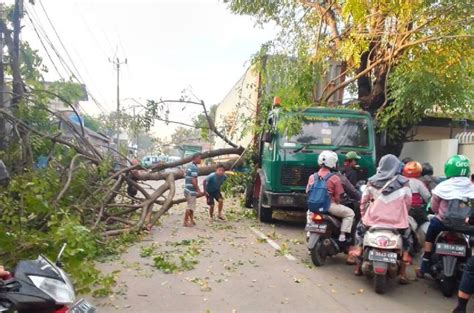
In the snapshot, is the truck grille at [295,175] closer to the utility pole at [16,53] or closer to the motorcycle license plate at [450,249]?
the motorcycle license plate at [450,249]

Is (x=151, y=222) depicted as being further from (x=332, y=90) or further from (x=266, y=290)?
(x=332, y=90)

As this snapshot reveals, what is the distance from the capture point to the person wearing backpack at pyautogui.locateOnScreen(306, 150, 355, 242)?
21.3 feet

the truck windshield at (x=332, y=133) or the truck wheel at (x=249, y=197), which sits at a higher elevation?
the truck windshield at (x=332, y=133)

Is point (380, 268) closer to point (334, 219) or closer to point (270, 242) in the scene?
point (334, 219)

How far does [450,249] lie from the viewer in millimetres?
5219

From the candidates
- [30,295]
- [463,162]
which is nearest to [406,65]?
[463,162]

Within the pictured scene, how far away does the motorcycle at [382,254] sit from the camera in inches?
208

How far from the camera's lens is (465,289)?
4637 mm

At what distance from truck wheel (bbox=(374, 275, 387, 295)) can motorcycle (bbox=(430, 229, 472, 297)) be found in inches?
27.9

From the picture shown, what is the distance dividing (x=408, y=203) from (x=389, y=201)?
28 cm

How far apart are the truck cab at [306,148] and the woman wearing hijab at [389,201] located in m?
3.50

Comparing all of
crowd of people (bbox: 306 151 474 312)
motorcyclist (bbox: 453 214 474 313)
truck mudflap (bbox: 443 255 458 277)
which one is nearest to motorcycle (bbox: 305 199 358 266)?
crowd of people (bbox: 306 151 474 312)

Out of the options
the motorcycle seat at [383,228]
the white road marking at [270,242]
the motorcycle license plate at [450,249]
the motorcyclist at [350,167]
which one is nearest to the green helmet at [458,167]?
the motorcycle license plate at [450,249]

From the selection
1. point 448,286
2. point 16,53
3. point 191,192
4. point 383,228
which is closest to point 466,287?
point 448,286
